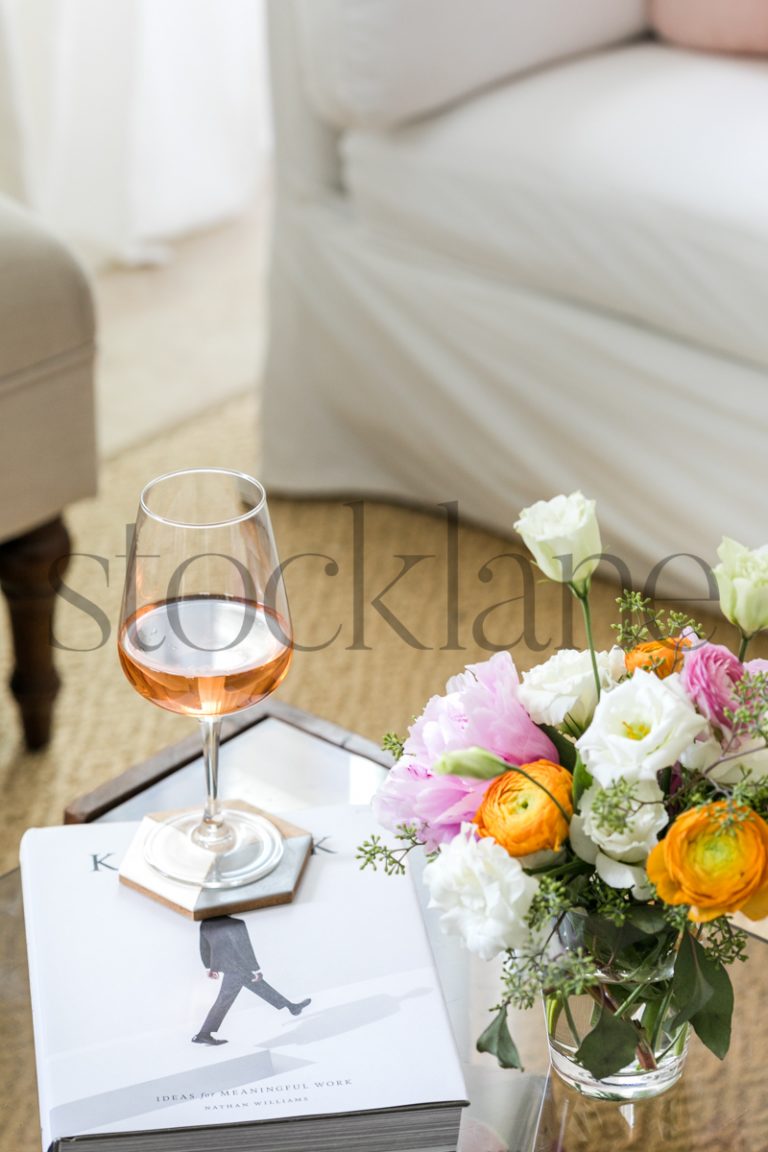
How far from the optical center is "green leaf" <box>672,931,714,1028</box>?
592mm

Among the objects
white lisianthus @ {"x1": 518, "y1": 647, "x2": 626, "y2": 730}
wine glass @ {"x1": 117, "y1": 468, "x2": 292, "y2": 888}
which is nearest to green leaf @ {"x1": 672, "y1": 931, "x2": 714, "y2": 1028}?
white lisianthus @ {"x1": 518, "y1": 647, "x2": 626, "y2": 730}

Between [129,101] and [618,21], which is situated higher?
[618,21]

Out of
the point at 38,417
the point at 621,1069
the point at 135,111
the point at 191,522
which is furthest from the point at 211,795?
the point at 135,111

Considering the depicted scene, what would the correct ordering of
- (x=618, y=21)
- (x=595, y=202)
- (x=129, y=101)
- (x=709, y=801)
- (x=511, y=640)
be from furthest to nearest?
(x=129, y=101), (x=618, y=21), (x=511, y=640), (x=595, y=202), (x=709, y=801)

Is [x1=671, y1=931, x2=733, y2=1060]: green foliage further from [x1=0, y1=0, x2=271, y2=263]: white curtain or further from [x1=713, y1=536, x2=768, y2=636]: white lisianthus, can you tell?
[x1=0, y1=0, x2=271, y2=263]: white curtain

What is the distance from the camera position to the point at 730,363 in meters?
1.40

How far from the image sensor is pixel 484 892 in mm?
551

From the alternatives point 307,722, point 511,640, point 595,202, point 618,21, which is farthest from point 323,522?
point 307,722

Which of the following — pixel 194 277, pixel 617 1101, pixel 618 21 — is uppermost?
pixel 618 21

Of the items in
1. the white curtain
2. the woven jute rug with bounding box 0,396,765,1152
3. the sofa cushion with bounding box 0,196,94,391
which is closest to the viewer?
the sofa cushion with bounding box 0,196,94,391

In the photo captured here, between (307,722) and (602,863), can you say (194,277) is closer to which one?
(307,722)

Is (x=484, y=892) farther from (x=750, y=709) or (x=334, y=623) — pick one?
(x=334, y=623)

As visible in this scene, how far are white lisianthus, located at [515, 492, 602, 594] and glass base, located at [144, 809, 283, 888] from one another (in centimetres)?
26

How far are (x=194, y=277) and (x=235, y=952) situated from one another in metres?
1.86
